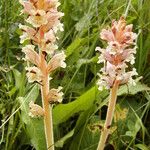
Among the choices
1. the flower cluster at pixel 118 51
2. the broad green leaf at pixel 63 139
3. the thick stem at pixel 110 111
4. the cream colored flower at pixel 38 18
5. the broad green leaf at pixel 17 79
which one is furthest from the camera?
the broad green leaf at pixel 17 79

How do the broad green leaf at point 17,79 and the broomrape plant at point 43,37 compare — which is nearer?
the broomrape plant at point 43,37

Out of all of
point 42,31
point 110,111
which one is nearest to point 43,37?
point 42,31

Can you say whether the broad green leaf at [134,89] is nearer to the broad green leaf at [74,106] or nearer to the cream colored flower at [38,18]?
the broad green leaf at [74,106]

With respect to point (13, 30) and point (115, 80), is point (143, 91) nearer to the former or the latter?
point (115, 80)

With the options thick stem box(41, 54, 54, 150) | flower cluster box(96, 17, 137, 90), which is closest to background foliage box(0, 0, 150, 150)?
thick stem box(41, 54, 54, 150)

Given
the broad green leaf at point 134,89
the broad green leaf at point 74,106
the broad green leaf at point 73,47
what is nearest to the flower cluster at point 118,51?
the broad green leaf at point 74,106

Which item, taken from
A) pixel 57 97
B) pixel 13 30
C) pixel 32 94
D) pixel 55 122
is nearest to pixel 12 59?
pixel 13 30

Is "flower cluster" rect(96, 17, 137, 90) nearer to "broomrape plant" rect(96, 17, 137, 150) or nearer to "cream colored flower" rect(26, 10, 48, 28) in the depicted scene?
"broomrape plant" rect(96, 17, 137, 150)

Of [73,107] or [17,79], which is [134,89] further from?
[17,79]

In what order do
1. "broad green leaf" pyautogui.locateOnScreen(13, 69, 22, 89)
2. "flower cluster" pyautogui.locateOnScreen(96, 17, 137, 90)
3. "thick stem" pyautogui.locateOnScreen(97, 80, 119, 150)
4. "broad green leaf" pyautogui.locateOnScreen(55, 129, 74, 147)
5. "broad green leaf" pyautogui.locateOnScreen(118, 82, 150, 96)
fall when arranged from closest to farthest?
"flower cluster" pyautogui.locateOnScreen(96, 17, 137, 90), "thick stem" pyautogui.locateOnScreen(97, 80, 119, 150), "broad green leaf" pyautogui.locateOnScreen(55, 129, 74, 147), "broad green leaf" pyautogui.locateOnScreen(118, 82, 150, 96), "broad green leaf" pyautogui.locateOnScreen(13, 69, 22, 89)
